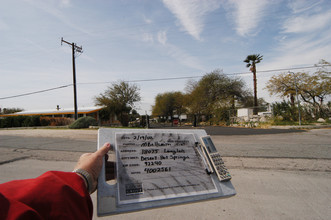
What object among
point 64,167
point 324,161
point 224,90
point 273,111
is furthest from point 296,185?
point 224,90

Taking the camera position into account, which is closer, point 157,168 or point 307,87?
point 157,168

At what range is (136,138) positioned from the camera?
1.58 meters

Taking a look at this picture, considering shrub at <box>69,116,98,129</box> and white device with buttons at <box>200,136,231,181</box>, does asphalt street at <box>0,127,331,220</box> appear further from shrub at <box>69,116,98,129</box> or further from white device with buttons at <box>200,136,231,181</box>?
shrub at <box>69,116,98,129</box>

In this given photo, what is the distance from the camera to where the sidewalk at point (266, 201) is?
2715 millimetres

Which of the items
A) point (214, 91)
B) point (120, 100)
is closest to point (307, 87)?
point (214, 91)

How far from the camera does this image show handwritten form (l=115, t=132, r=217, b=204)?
131 centimetres

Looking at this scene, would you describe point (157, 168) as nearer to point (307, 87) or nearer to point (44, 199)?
point (44, 199)

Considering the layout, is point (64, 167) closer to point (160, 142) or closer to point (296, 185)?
point (160, 142)

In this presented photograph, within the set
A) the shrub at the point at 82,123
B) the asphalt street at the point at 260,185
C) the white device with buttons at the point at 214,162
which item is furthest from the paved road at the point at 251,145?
the shrub at the point at 82,123

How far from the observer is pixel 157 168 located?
146cm

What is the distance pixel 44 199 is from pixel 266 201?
3.25 meters

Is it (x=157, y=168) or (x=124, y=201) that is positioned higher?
(x=157, y=168)

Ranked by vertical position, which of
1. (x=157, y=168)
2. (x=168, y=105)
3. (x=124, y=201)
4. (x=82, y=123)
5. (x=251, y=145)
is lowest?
(x=251, y=145)

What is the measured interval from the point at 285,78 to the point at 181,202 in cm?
3336
